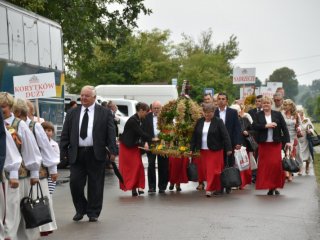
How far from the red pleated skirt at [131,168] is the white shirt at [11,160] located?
7584mm

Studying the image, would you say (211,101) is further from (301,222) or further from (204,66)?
(204,66)

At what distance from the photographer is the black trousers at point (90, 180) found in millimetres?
12641

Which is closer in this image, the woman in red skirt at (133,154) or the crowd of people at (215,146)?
the crowd of people at (215,146)

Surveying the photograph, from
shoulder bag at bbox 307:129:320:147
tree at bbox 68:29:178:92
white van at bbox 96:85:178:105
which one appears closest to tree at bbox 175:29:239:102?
tree at bbox 68:29:178:92

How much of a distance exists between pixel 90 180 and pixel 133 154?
179 inches

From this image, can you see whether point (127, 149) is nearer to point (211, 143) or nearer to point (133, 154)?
point (133, 154)

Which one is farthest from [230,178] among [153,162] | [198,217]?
[198,217]

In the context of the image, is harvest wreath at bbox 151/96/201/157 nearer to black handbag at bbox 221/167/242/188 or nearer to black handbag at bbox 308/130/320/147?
black handbag at bbox 221/167/242/188

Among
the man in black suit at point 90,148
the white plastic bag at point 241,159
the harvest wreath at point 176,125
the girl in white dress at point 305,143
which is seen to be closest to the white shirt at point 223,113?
the harvest wreath at point 176,125

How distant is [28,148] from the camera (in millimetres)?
9922

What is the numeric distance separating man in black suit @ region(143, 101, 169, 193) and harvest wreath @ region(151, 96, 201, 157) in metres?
0.17

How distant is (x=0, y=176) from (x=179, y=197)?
7.88m

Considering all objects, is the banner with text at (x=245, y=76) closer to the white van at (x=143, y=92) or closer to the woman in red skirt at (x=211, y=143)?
the white van at (x=143, y=92)

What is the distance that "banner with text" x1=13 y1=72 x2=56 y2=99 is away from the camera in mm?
15961
